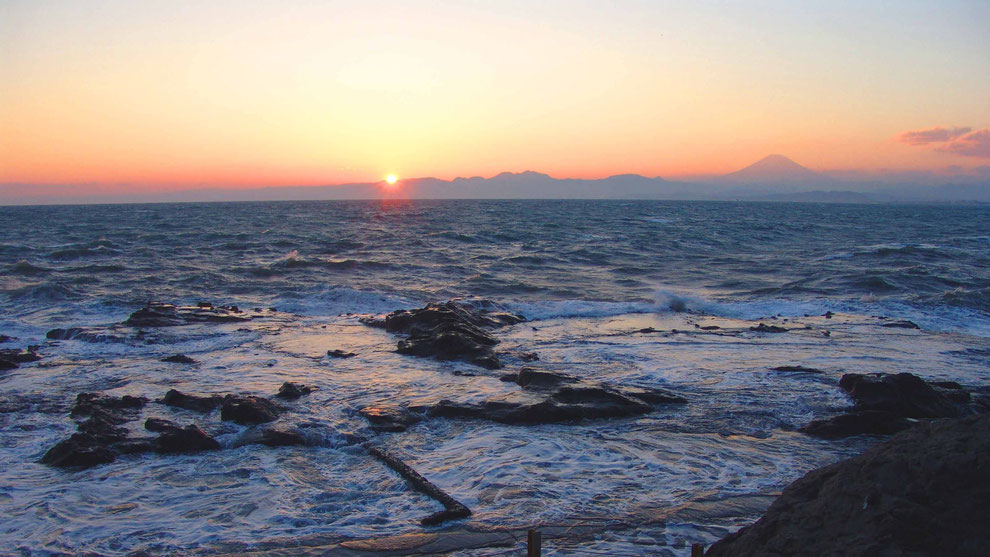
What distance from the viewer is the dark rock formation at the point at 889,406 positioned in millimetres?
8406

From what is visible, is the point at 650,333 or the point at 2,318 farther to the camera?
the point at 2,318

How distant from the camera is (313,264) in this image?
29594 millimetres

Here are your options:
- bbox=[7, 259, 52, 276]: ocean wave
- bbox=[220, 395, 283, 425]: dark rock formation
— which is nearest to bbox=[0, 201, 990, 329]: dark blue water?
bbox=[7, 259, 52, 276]: ocean wave

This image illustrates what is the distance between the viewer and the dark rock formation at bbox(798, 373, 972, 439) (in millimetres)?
8406

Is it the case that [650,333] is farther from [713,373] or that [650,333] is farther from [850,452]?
[850,452]

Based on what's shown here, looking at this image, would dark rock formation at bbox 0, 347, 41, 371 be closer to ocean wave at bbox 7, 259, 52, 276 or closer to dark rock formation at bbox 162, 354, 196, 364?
dark rock formation at bbox 162, 354, 196, 364

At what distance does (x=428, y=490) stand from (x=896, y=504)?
4.39 m

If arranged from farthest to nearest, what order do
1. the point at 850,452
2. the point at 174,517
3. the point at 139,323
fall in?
1. the point at 139,323
2. the point at 850,452
3. the point at 174,517

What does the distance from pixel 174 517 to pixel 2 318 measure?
1536 cm

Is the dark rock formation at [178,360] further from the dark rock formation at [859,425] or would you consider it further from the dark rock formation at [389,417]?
the dark rock formation at [859,425]

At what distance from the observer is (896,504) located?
3.59 metres

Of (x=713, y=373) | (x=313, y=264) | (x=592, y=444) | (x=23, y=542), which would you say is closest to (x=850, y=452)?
(x=592, y=444)

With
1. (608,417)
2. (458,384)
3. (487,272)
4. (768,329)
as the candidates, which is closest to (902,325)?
(768,329)

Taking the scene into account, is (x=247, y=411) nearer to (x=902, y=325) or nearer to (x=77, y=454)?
(x=77, y=454)
